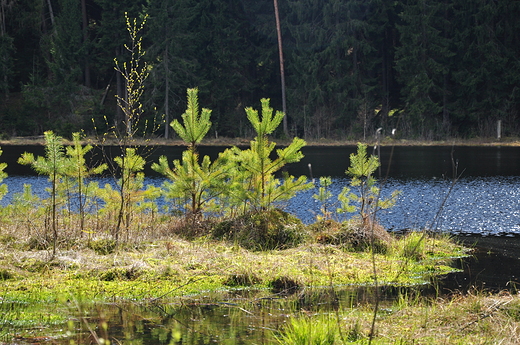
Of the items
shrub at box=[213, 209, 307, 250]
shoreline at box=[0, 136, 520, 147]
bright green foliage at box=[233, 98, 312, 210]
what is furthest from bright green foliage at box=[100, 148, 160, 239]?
shoreline at box=[0, 136, 520, 147]

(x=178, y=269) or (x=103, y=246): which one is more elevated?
(x=103, y=246)

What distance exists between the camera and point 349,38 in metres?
45.1

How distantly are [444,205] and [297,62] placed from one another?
30.8m

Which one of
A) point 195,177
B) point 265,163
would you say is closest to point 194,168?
point 195,177

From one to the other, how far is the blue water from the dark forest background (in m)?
22.3

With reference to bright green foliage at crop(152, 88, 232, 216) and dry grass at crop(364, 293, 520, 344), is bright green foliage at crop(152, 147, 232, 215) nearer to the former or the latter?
bright green foliage at crop(152, 88, 232, 216)

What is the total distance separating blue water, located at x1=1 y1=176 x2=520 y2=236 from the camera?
13883 millimetres

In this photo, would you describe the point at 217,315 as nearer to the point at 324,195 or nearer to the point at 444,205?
the point at 324,195

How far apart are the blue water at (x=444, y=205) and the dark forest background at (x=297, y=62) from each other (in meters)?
22.3

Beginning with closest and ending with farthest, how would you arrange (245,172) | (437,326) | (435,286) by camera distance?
(437,326) < (435,286) < (245,172)

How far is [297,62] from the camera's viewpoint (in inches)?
1812

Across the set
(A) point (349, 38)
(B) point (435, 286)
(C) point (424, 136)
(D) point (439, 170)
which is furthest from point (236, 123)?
(B) point (435, 286)

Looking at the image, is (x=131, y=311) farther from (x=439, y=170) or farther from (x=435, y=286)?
(x=439, y=170)

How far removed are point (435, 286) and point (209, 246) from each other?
3.37m
